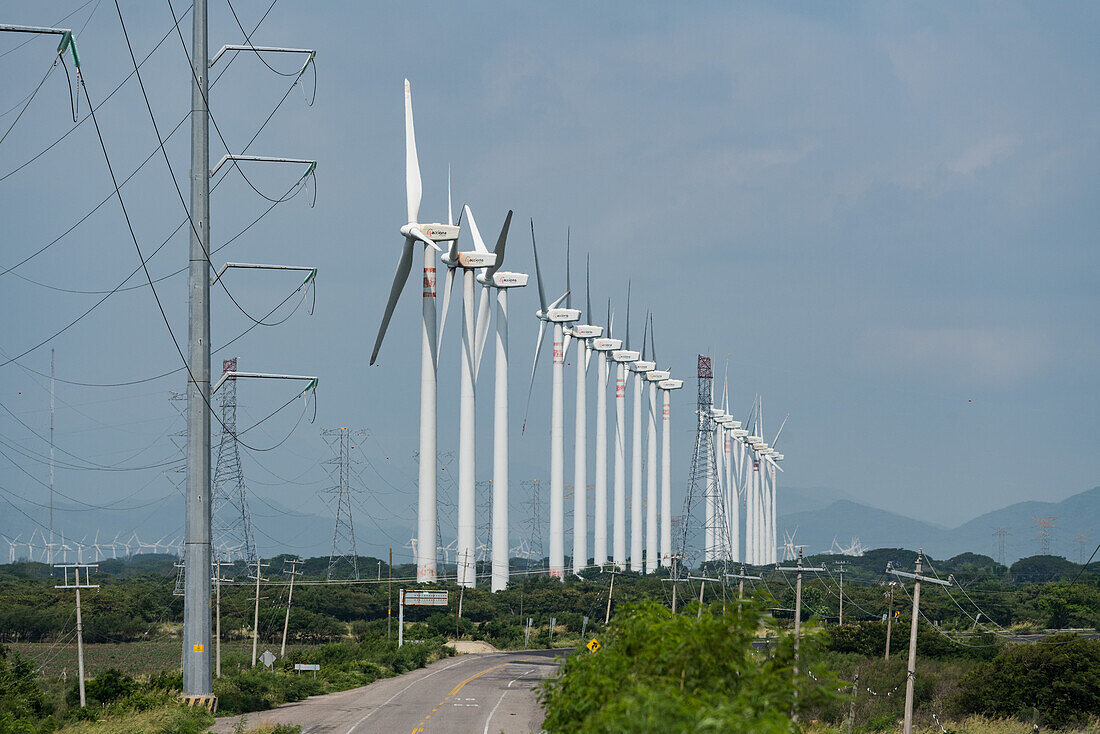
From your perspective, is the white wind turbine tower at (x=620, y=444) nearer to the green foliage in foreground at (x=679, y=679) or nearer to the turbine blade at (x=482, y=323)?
the turbine blade at (x=482, y=323)

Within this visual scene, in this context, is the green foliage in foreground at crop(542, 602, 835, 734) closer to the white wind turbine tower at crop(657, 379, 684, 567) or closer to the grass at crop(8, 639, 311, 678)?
the grass at crop(8, 639, 311, 678)

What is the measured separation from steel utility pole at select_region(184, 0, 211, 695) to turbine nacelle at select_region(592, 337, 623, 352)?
11877cm

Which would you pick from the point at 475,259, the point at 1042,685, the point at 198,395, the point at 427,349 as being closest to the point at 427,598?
the point at 427,349

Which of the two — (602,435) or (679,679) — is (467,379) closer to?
(602,435)

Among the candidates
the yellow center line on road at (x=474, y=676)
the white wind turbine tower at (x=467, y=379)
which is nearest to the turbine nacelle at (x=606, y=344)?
the white wind turbine tower at (x=467, y=379)

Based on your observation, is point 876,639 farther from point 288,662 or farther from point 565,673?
point 565,673

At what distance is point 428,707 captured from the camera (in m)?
49.6

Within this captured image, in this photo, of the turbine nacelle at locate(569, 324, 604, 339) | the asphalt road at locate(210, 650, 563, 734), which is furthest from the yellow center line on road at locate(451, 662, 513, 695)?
the turbine nacelle at locate(569, 324, 604, 339)

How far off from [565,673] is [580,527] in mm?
121257

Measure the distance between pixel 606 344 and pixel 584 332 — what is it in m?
7.98

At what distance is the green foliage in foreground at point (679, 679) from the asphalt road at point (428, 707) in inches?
789

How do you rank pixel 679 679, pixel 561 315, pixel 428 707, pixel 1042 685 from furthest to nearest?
pixel 561 315, pixel 1042 685, pixel 428 707, pixel 679 679

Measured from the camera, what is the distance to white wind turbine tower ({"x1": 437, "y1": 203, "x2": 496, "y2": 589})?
348 feet

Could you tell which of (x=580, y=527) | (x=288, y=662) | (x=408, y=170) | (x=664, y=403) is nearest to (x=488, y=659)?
(x=288, y=662)
